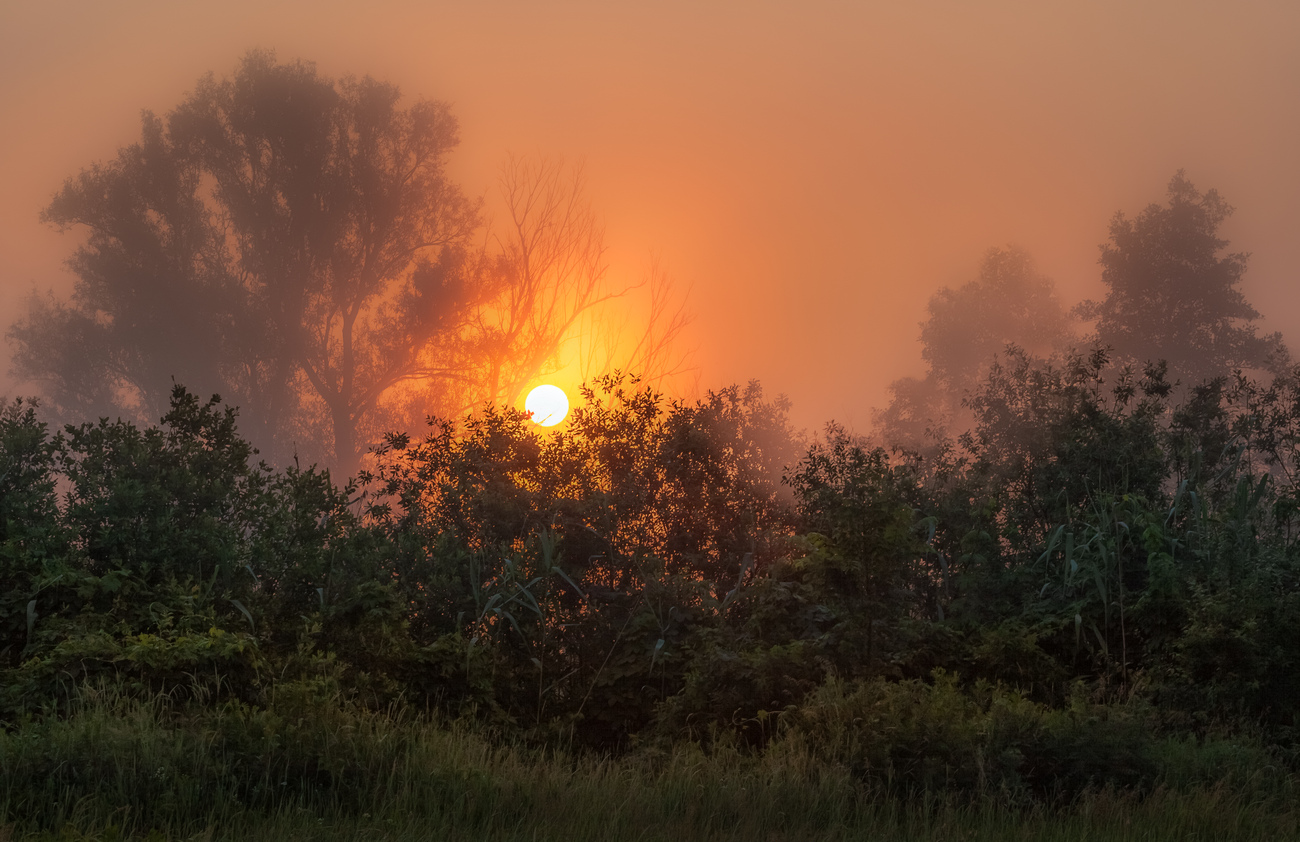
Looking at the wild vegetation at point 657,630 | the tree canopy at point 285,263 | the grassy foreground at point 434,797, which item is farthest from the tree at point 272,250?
the grassy foreground at point 434,797

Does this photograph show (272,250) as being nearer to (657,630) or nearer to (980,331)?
(980,331)

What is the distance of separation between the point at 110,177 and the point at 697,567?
117 feet

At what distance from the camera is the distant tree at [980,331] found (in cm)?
4372

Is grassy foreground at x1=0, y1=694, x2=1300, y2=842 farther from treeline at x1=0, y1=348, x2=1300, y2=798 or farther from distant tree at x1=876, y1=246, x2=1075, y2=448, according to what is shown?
distant tree at x1=876, y1=246, x2=1075, y2=448

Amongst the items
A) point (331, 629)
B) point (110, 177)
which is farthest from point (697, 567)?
point (110, 177)

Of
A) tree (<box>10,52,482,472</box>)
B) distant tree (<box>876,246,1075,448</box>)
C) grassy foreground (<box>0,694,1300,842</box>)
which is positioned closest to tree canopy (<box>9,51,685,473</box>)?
Answer: tree (<box>10,52,482,472</box>)

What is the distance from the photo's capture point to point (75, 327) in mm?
40938

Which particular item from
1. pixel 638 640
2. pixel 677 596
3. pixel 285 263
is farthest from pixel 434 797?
pixel 285 263

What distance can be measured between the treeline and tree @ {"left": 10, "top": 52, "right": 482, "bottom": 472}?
27.6 m

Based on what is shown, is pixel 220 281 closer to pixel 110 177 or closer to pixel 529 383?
pixel 110 177

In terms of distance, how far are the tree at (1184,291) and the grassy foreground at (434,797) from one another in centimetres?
3567

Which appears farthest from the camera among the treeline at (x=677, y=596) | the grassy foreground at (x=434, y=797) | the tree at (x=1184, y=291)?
the tree at (x=1184, y=291)

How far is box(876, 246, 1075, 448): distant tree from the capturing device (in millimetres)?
43719

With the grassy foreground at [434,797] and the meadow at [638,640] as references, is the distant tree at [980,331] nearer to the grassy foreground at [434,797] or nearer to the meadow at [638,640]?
the meadow at [638,640]
